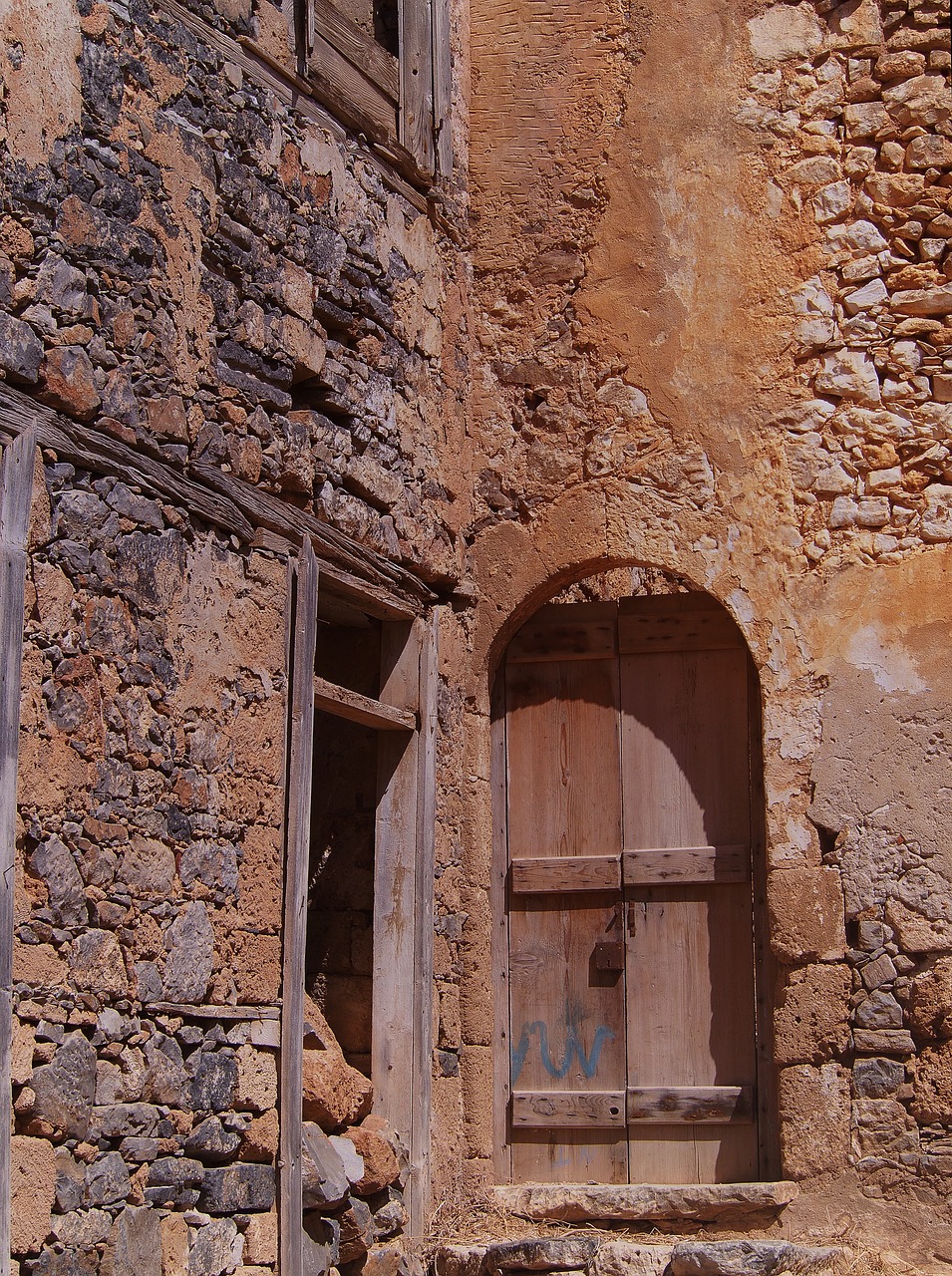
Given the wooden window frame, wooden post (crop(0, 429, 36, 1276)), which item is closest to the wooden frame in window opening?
the wooden window frame

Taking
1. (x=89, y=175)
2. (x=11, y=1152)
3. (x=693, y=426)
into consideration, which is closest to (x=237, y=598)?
(x=89, y=175)

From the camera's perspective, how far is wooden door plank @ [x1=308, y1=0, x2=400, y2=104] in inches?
244

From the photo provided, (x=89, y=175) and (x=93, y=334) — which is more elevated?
(x=89, y=175)

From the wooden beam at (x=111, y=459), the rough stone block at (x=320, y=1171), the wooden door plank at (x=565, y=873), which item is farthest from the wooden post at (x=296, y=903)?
the wooden door plank at (x=565, y=873)

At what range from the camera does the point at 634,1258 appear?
5.68m

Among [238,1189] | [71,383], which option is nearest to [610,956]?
[238,1189]

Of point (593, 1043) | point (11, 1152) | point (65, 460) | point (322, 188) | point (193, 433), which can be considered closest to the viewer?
point (11, 1152)

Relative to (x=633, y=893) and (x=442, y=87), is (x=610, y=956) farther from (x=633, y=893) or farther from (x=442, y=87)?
(x=442, y=87)

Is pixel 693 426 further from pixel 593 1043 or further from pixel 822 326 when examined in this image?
pixel 593 1043

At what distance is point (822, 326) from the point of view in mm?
6598

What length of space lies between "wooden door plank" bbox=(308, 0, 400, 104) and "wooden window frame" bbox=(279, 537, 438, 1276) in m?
2.06

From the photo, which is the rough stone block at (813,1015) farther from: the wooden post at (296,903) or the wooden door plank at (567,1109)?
the wooden post at (296,903)

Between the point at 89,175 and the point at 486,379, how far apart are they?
260 centimetres

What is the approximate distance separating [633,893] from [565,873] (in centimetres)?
29
